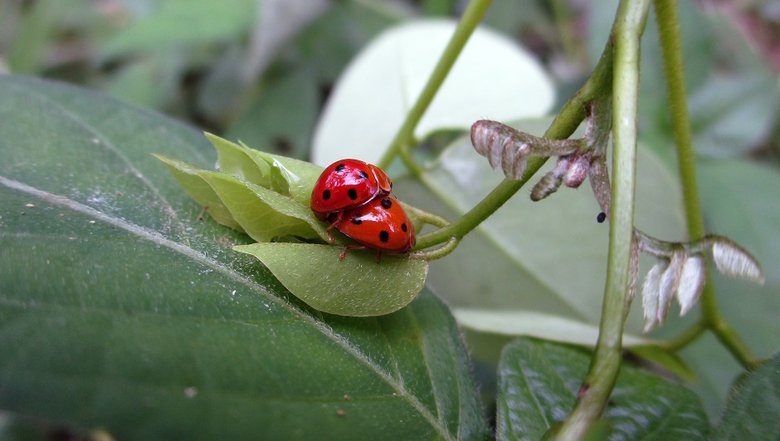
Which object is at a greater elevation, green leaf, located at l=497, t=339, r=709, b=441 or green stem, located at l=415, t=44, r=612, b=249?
green stem, located at l=415, t=44, r=612, b=249

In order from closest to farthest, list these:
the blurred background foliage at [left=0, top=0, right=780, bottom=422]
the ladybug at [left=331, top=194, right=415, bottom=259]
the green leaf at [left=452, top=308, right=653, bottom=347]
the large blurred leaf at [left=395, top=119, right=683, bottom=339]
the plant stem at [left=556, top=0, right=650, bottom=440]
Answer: the plant stem at [left=556, top=0, right=650, bottom=440] → the ladybug at [left=331, top=194, right=415, bottom=259] → the green leaf at [left=452, top=308, right=653, bottom=347] → the large blurred leaf at [left=395, top=119, right=683, bottom=339] → the blurred background foliage at [left=0, top=0, right=780, bottom=422]

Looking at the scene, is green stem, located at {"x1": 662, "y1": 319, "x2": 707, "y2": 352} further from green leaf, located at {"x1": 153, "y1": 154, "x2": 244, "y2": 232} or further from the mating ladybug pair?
green leaf, located at {"x1": 153, "y1": 154, "x2": 244, "y2": 232}

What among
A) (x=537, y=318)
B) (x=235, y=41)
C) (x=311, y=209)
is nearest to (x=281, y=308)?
(x=311, y=209)

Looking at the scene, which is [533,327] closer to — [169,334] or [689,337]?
[689,337]

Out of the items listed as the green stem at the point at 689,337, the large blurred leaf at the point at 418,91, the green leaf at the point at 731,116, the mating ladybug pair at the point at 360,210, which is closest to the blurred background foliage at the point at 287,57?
the green leaf at the point at 731,116

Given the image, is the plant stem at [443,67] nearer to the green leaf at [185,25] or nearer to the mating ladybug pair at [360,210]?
the mating ladybug pair at [360,210]

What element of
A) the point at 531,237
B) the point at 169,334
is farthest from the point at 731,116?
the point at 169,334

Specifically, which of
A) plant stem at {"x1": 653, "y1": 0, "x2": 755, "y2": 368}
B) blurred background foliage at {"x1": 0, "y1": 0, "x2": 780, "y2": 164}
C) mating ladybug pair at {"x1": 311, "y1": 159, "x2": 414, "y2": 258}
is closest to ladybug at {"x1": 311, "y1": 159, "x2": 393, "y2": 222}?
mating ladybug pair at {"x1": 311, "y1": 159, "x2": 414, "y2": 258}
